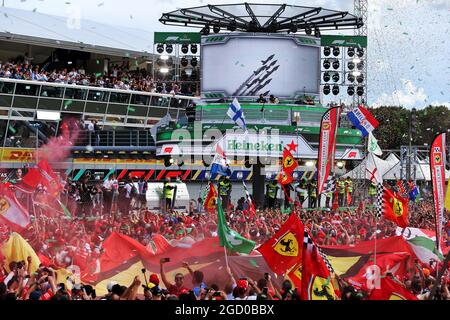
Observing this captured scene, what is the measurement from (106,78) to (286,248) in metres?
37.6

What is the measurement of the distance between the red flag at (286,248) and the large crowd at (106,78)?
31.9 meters

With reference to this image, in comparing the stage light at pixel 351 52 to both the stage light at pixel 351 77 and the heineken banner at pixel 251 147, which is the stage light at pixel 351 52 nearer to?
the stage light at pixel 351 77

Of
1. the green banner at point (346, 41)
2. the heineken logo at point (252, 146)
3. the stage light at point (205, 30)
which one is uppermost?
the stage light at point (205, 30)

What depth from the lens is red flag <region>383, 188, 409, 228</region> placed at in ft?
59.9

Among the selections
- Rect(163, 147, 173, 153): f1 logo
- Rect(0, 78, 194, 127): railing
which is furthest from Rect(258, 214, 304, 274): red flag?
Rect(0, 78, 194, 127): railing

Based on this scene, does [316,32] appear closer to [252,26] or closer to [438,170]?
[252,26]

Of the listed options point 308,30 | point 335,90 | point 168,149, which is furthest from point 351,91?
point 168,149

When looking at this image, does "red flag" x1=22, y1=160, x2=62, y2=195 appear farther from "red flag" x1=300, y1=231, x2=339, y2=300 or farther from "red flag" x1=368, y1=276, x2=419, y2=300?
"red flag" x1=368, y1=276, x2=419, y2=300

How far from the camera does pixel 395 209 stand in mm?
18547

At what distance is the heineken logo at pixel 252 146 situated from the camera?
117 feet

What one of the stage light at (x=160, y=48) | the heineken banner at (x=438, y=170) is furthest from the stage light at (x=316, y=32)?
the heineken banner at (x=438, y=170)

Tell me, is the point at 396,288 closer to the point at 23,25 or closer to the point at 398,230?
the point at 398,230

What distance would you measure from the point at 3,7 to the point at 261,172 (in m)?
25.0

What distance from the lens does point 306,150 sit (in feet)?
120
